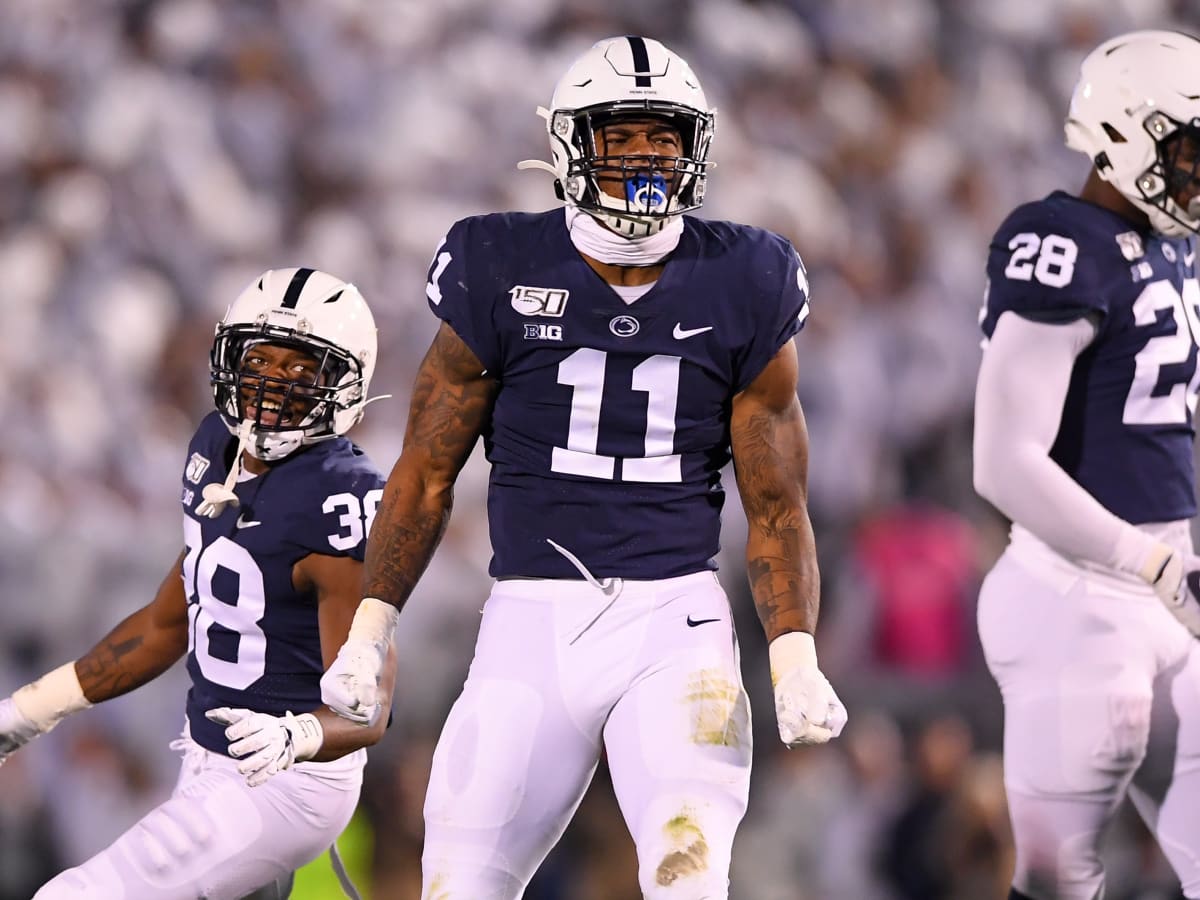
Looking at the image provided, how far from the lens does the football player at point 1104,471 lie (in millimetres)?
3160

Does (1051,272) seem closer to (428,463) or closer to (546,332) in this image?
(546,332)

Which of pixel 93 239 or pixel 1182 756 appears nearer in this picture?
pixel 1182 756

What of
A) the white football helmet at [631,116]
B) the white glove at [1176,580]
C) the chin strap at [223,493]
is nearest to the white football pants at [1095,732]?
the white glove at [1176,580]

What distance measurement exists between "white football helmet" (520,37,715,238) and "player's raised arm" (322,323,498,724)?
32cm

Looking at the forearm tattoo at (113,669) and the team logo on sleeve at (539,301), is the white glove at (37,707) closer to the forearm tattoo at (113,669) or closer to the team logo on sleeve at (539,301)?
the forearm tattoo at (113,669)

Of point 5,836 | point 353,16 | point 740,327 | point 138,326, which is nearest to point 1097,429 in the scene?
point 740,327

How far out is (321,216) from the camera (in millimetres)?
6805

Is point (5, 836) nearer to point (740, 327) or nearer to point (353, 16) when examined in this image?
point (740, 327)

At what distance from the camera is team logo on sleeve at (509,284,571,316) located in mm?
2805

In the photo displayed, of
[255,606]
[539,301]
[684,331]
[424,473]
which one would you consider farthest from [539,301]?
[255,606]

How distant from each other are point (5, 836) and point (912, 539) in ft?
9.17

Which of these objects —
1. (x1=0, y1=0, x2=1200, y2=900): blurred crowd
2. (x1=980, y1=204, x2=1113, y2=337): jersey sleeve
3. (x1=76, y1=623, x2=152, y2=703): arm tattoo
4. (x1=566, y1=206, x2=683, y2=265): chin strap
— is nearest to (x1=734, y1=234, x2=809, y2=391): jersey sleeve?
(x1=566, y1=206, x2=683, y2=265): chin strap

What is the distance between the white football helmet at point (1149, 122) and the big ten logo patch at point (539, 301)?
3.69 feet

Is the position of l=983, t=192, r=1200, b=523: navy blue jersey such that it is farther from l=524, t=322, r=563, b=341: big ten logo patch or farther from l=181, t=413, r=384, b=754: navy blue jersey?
l=181, t=413, r=384, b=754: navy blue jersey
